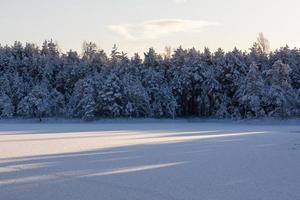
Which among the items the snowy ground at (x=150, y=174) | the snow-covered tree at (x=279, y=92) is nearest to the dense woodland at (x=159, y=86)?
the snow-covered tree at (x=279, y=92)

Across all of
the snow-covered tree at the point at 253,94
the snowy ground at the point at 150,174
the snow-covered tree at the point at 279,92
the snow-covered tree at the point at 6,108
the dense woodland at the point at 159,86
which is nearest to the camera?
the snowy ground at the point at 150,174

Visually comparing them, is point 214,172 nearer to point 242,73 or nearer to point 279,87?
point 279,87

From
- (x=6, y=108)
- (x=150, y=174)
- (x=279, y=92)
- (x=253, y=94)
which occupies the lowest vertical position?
(x=150, y=174)

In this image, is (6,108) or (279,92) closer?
(279,92)

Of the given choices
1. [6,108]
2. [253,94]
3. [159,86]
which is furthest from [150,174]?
[6,108]

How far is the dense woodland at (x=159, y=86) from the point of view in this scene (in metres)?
69.2

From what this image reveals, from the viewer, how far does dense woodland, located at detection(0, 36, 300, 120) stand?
69250mm

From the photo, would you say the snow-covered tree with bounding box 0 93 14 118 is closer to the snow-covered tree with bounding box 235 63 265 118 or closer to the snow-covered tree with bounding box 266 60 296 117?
the snow-covered tree with bounding box 235 63 265 118

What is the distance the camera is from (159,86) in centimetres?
7706

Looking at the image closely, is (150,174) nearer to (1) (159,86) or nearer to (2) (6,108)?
(1) (159,86)

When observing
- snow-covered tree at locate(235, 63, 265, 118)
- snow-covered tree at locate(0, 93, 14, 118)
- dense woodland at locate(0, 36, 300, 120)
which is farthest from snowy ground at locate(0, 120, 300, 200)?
snow-covered tree at locate(0, 93, 14, 118)

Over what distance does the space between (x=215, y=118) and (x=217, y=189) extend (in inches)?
2370

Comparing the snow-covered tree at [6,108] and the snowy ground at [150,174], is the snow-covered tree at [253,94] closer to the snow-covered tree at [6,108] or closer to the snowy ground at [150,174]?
the snow-covered tree at [6,108]

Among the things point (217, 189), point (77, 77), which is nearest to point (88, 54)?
point (77, 77)
